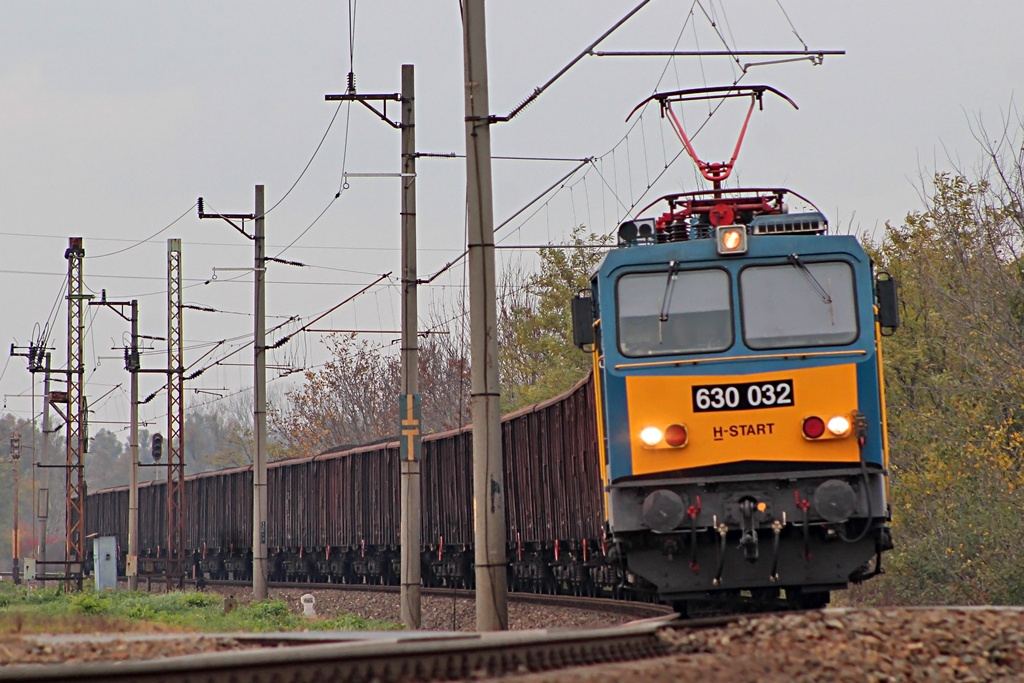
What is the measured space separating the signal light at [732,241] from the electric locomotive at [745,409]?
0.01m

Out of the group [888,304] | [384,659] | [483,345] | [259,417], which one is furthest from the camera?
[259,417]

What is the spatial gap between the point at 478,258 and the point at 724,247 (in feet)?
9.52

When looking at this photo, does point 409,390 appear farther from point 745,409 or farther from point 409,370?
point 745,409

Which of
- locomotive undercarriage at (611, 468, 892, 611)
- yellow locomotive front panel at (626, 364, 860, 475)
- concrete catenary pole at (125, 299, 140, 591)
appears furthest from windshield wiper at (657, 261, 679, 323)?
concrete catenary pole at (125, 299, 140, 591)

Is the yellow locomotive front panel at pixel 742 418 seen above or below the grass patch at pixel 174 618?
above

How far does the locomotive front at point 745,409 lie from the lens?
10469 mm

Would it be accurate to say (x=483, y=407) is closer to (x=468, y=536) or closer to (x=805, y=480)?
(x=805, y=480)

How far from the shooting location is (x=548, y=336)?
44.8m

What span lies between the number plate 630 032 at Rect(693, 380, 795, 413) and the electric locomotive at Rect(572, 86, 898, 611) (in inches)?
0.5

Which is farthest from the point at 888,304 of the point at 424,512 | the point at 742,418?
the point at 424,512

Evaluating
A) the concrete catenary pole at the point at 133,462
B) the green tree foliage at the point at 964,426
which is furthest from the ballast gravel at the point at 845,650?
the concrete catenary pole at the point at 133,462

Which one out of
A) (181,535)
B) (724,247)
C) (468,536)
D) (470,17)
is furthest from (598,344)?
(181,535)

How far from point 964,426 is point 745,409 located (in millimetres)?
10415

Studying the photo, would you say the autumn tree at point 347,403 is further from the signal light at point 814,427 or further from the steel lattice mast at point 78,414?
the signal light at point 814,427
